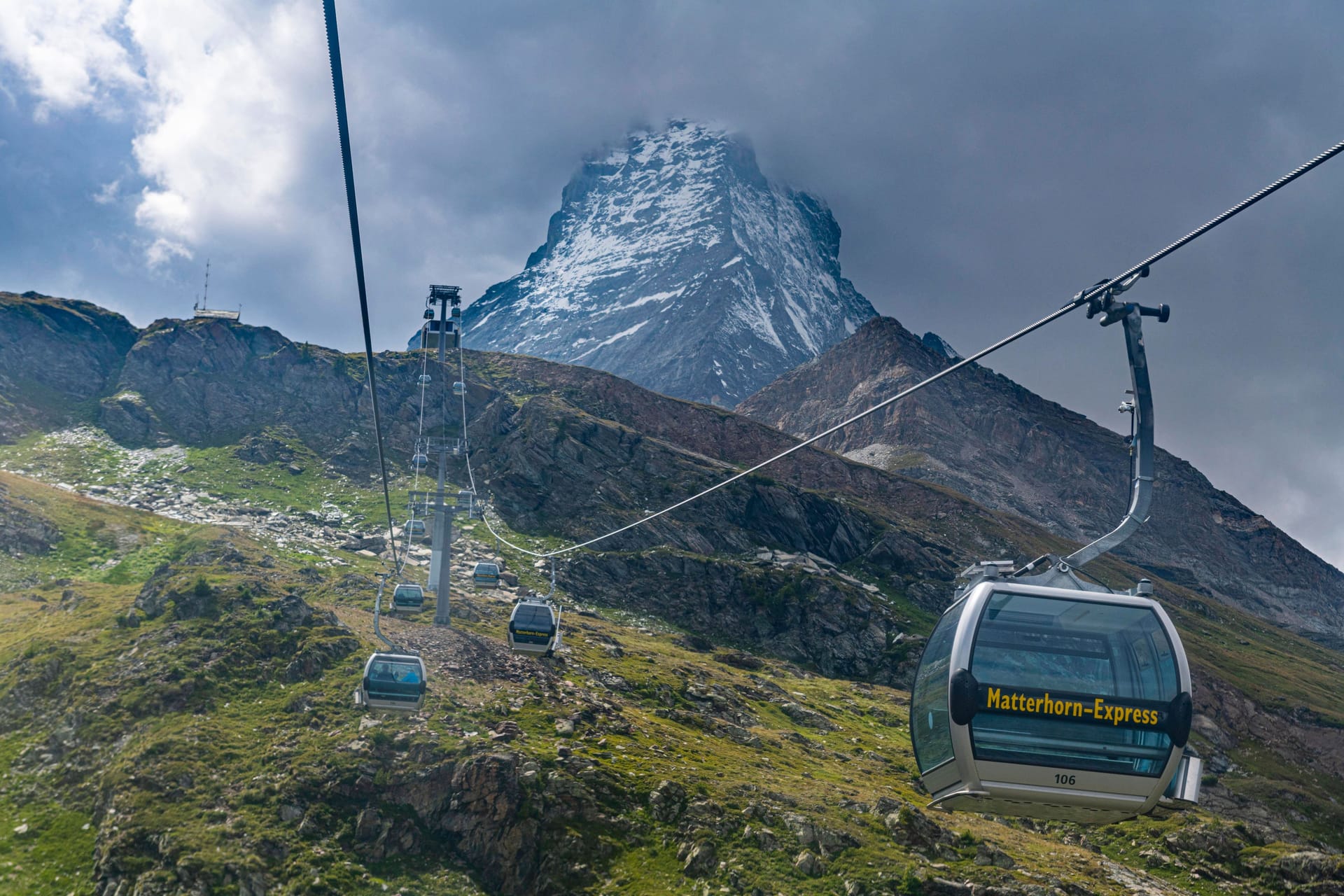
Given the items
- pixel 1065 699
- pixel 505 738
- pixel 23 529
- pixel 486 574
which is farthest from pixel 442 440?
pixel 23 529

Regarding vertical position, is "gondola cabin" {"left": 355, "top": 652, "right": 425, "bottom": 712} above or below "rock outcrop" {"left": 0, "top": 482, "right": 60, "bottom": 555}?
below

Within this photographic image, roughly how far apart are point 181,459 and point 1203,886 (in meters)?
150

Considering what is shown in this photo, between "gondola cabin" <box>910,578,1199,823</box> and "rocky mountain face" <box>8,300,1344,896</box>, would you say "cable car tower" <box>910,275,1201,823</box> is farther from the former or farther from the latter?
"rocky mountain face" <box>8,300,1344,896</box>

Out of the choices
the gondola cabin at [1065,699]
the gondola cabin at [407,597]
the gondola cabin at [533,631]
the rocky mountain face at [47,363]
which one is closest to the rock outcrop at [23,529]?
the rocky mountain face at [47,363]

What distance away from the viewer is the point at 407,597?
210 feet

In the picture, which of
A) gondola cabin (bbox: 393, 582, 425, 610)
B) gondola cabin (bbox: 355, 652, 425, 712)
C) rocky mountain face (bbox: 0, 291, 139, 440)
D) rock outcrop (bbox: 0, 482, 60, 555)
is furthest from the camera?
rocky mountain face (bbox: 0, 291, 139, 440)

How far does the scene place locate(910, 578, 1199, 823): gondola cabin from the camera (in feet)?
67.0

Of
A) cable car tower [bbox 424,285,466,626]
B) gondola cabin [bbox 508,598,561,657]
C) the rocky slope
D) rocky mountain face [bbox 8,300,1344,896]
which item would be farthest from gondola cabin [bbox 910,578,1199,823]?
cable car tower [bbox 424,285,466,626]

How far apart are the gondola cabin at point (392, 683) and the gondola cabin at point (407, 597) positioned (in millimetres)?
19267

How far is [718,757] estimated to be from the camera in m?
70.9

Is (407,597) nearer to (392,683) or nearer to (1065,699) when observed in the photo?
(392,683)

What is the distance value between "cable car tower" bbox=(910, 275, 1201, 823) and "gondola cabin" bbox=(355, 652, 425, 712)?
2922 cm

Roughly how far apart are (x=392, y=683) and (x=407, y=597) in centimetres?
2099

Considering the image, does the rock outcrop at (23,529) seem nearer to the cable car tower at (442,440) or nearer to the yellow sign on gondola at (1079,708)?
the cable car tower at (442,440)
